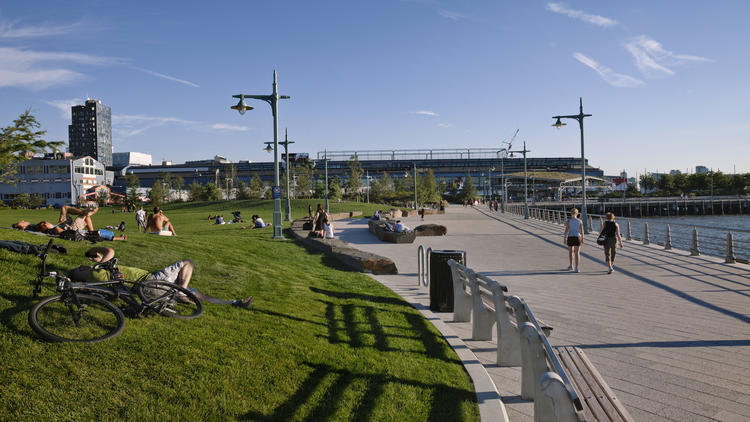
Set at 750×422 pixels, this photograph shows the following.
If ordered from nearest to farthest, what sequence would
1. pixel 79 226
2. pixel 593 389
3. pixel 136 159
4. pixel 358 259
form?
pixel 593 389 < pixel 79 226 < pixel 358 259 < pixel 136 159

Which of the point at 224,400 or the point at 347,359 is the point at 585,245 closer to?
the point at 347,359

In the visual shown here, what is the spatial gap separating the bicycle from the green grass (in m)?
0.11

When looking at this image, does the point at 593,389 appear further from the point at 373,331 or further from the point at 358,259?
the point at 358,259

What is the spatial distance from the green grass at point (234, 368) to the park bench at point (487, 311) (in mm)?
550

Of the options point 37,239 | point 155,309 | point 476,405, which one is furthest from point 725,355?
point 37,239

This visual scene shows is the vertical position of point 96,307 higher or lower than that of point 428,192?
lower

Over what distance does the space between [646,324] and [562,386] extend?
519cm

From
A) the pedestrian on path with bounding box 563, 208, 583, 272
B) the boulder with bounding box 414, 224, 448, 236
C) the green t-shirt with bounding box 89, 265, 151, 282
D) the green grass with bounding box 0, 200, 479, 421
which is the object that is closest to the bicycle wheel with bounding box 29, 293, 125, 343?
the green grass with bounding box 0, 200, 479, 421

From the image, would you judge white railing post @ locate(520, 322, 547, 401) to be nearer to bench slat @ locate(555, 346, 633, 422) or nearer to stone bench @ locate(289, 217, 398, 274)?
bench slat @ locate(555, 346, 633, 422)

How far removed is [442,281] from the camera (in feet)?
26.4

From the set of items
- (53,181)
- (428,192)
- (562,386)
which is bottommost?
(562,386)

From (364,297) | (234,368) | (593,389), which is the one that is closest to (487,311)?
(593,389)

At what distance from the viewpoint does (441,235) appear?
2341cm

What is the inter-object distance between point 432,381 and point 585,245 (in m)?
15.7
